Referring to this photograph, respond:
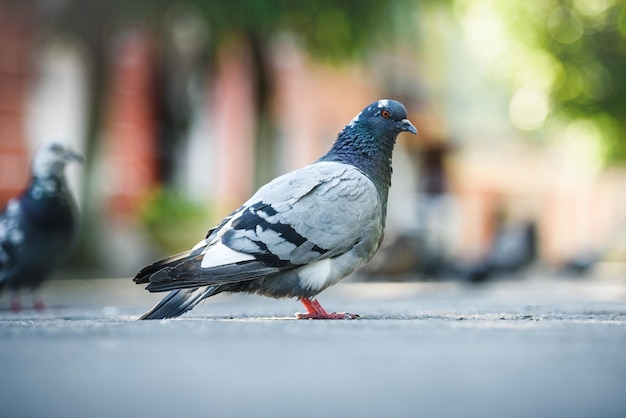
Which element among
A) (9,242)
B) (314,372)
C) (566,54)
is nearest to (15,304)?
(9,242)

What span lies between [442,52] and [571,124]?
196 inches

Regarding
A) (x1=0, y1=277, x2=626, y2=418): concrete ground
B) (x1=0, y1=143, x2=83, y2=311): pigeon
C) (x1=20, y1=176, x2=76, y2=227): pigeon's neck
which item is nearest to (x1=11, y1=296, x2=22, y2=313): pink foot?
(x1=0, y1=143, x2=83, y2=311): pigeon

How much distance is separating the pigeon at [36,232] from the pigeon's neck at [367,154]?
2.60 m

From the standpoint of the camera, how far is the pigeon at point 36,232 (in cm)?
723

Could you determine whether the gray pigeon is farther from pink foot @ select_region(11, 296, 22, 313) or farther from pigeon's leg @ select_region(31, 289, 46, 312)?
pink foot @ select_region(11, 296, 22, 313)

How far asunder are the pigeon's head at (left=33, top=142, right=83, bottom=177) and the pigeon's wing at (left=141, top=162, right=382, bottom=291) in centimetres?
288

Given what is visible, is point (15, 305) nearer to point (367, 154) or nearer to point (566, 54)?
point (367, 154)

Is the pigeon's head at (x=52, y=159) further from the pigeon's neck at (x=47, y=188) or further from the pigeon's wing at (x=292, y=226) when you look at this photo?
the pigeon's wing at (x=292, y=226)

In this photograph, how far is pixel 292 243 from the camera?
4.77 metres

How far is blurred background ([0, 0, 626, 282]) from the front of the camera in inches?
604

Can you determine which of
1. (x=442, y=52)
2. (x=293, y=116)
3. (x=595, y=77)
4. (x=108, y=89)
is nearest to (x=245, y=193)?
(x=293, y=116)

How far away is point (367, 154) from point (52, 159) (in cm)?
318

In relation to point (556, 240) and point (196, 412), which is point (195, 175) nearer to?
point (196, 412)

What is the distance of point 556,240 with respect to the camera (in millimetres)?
44156
